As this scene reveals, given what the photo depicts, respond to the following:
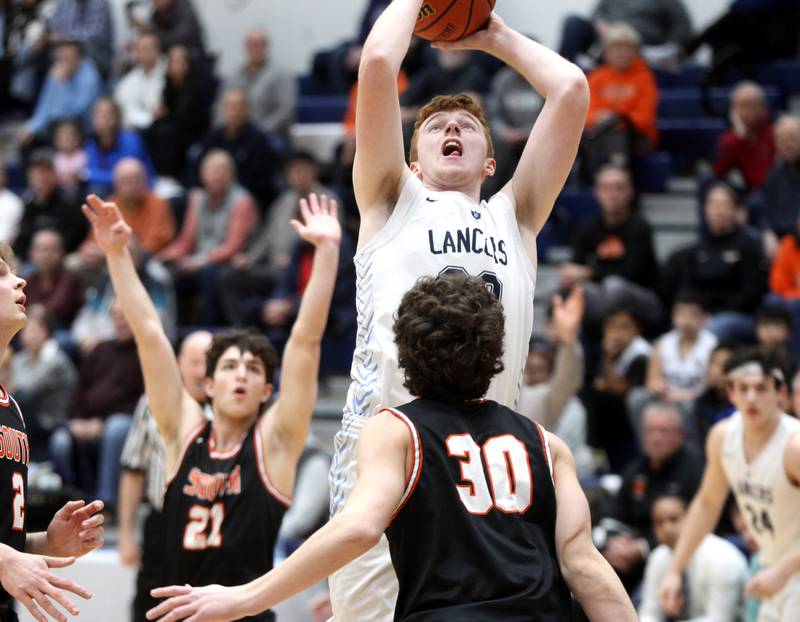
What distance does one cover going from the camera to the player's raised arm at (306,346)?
5102 millimetres

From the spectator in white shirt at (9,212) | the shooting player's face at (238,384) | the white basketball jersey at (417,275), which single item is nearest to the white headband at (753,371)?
the shooting player's face at (238,384)

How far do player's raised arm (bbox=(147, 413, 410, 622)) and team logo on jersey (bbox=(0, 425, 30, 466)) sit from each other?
3.47 ft

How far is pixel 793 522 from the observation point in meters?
6.27

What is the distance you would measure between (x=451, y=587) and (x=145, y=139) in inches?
408

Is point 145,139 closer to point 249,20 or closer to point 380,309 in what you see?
point 249,20

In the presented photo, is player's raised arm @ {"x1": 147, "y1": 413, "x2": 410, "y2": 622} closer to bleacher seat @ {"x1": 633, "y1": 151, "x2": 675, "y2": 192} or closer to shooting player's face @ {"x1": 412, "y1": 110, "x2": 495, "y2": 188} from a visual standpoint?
shooting player's face @ {"x1": 412, "y1": 110, "x2": 495, "y2": 188}

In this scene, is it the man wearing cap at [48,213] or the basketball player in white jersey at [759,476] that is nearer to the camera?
the basketball player in white jersey at [759,476]

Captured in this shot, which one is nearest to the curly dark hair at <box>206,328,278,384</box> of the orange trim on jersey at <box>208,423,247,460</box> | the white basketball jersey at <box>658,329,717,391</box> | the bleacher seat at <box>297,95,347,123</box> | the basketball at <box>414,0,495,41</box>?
the orange trim on jersey at <box>208,423,247,460</box>

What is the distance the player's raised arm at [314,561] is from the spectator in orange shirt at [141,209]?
8.70 meters

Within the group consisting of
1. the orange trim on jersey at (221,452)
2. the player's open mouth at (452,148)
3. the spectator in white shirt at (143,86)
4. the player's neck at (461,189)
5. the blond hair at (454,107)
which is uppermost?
the spectator in white shirt at (143,86)

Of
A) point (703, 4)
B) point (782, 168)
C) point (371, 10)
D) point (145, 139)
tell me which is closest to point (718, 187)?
point (782, 168)

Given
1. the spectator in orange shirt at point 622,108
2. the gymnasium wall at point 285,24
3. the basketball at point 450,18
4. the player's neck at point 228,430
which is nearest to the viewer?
the basketball at point 450,18

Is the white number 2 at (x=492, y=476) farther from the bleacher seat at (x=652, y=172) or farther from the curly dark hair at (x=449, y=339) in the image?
the bleacher seat at (x=652, y=172)

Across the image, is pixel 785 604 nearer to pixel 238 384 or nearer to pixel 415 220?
pixel 238 384
